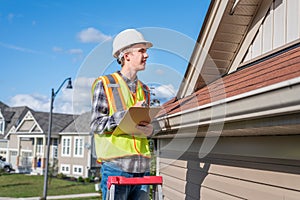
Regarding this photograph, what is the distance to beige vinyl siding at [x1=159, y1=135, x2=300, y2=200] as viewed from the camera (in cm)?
229

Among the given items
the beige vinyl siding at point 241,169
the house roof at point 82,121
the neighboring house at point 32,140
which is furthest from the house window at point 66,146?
the house roof at point 82,121

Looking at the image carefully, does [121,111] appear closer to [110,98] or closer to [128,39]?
[110,98]

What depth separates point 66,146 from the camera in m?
29.6

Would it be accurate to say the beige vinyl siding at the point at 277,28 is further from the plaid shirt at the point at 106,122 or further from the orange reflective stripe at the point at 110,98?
the orange reflective stripe at the point at 110,98

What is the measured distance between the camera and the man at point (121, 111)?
2.61 metres

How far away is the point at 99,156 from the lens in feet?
8.98

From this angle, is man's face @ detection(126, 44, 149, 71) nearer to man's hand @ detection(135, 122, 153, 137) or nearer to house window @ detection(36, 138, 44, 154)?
man's hand @ detection(135, 122, 153, 137)

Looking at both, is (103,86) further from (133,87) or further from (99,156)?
(99,156)

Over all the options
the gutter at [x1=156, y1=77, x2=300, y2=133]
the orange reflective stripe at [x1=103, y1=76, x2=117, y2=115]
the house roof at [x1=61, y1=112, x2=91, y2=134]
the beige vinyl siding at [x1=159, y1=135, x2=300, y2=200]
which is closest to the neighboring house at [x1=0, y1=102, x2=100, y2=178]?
the beige vinyl siding at [x1=159, y1=135, x2=300, y2=200]

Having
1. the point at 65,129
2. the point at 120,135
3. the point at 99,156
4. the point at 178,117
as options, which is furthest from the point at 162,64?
the point at 65,129

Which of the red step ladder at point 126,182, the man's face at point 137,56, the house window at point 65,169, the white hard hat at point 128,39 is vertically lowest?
the house window at point 65,169

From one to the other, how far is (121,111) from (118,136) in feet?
0.66

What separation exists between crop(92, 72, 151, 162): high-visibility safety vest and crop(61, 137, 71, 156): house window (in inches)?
1067

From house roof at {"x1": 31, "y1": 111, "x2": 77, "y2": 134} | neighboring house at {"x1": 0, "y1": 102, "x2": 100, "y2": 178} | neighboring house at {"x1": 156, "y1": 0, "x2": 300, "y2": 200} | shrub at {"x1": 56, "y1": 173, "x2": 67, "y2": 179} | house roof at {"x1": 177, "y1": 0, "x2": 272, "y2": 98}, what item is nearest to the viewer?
neighboring house at {"x1": 156, "y1": 0, "x2": 300, "y2": 200}
